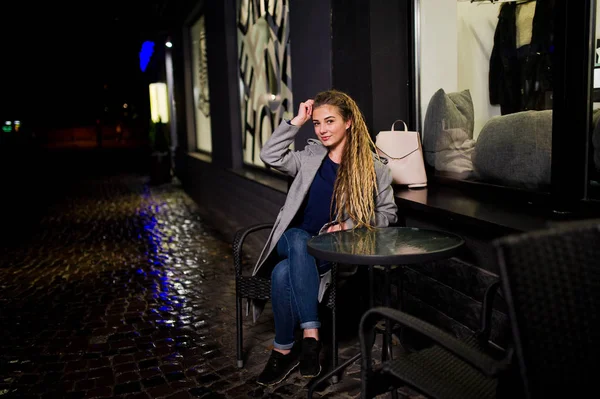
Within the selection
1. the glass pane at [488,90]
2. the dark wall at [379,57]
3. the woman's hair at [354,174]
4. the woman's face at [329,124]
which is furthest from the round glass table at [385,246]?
Answer: the dark wall at [379,57]

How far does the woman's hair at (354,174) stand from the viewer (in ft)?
10.0

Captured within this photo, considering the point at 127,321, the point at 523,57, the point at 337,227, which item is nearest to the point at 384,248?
the point at 337,227

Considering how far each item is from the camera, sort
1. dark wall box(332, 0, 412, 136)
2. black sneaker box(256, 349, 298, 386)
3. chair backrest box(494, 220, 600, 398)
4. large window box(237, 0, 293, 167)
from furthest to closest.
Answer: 1. large window box(237, 0, 293, 167)
2. dark wall box(332, 0, 412, 136)
3. black sneaker box(256, 349, 298, 386)
4. chair backrest box(494, 220, 600, 398)

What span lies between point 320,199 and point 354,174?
303mm

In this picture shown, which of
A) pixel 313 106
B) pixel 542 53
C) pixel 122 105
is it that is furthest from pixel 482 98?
pixel 122 105

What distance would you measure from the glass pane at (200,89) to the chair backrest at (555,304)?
9857mm

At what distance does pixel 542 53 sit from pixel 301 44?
2.38 metres

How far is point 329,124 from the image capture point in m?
3.15

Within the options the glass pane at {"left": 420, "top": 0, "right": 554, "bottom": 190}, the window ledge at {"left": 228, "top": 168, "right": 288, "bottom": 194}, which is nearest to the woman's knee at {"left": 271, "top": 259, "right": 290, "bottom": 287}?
the glass pane at {"left": 420, "top": 0, "right": 554, "bottom": 190}

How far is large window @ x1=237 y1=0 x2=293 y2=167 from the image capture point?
626 cm

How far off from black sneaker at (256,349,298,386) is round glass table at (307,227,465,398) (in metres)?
0.26

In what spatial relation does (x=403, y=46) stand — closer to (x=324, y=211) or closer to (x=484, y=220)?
(x=324, y=211)

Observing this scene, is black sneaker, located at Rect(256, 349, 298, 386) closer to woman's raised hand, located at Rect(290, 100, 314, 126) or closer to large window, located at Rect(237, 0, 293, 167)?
woman's raised hand, located at Rect(290, 100, 314, 126)

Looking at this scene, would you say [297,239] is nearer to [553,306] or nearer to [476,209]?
[476,209]
